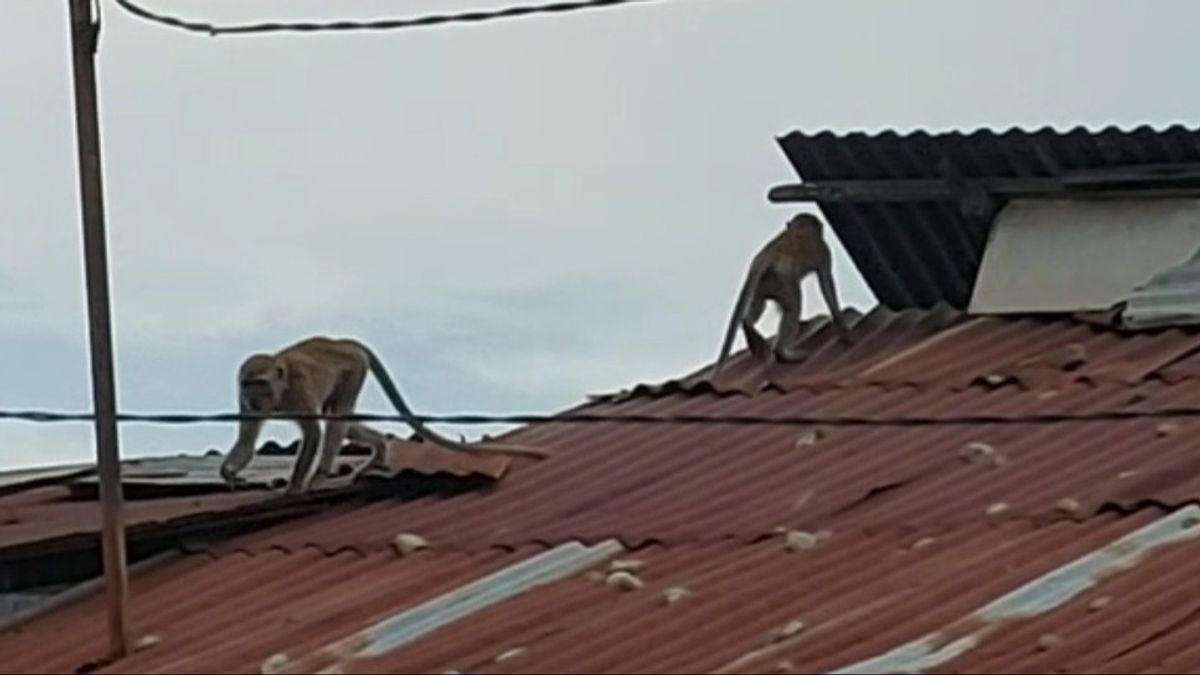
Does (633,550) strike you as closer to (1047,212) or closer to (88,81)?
(88,81)

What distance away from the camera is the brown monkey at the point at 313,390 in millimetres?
9750

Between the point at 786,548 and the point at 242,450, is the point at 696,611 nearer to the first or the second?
the point at 786,548

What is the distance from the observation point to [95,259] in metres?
6.97

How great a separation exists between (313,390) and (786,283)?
1.82 meters

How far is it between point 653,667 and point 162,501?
306 centimetres

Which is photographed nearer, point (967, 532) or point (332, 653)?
point (332, 653)

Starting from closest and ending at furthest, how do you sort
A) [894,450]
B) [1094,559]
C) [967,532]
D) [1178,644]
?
[1178,644], [1094,559], [967,532], [894,450]

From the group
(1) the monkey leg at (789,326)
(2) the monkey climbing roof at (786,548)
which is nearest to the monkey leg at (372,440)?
(2) the monkey climbing roof at (786,548)

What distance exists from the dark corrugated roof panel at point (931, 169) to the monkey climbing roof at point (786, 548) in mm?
932

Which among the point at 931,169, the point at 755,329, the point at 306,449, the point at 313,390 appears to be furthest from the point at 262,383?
the point at 931,169

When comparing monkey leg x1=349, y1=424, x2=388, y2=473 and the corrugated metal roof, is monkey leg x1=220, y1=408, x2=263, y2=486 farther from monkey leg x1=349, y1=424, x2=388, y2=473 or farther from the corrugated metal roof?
monkey leg x1=349, y1=424, x2=388, y2=473

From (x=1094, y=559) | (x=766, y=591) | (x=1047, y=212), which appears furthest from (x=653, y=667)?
(x=1047, y=212)

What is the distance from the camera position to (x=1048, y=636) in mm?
6262

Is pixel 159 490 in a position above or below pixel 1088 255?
below
